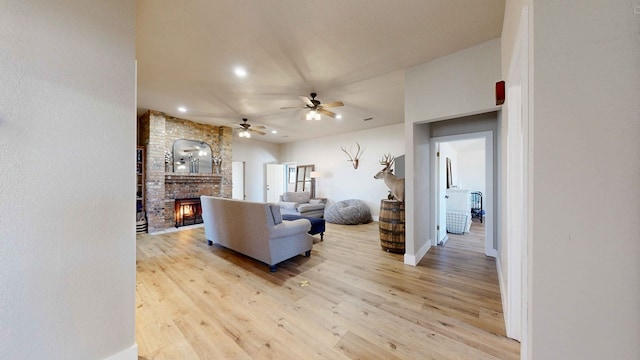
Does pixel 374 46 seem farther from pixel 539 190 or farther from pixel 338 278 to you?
pixel 338 278

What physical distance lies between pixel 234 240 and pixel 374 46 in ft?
11.0

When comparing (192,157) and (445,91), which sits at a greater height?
(445,91)

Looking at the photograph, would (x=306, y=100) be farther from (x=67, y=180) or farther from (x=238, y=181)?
(x=238, y=181)

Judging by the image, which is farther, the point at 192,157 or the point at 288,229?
the point at 192,157

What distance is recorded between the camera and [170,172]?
5.40 m

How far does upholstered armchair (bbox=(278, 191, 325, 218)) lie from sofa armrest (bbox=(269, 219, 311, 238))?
262cm

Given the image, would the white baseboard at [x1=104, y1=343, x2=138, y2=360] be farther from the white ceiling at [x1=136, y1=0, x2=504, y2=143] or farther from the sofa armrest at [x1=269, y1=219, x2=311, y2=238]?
the white ceiling at [x1=136, y1=0, x2=504, y2=143]

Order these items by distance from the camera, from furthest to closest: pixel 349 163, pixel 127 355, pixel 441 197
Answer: pixel 349 163
pixel 441 197
pixel 127 355

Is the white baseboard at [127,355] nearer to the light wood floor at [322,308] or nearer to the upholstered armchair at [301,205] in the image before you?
the light wood floor at [322,308]

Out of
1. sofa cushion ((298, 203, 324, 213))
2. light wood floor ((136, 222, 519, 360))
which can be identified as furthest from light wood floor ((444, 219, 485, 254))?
sofa cushion ((298, 203, 324, 213))

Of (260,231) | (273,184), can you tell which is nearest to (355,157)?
(273,184)

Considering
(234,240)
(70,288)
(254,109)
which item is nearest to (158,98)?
(254,109)

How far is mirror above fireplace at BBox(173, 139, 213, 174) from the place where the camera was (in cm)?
555

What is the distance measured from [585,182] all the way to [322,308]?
2012 mm
